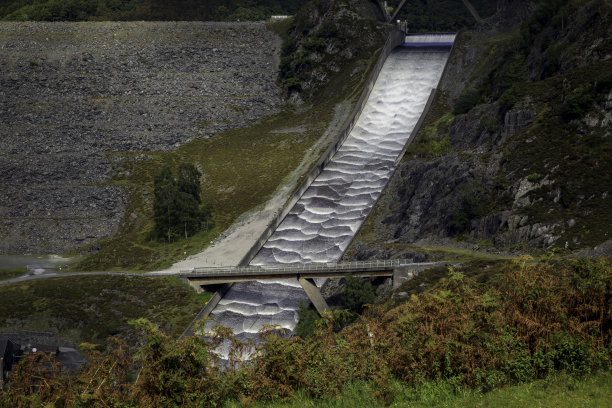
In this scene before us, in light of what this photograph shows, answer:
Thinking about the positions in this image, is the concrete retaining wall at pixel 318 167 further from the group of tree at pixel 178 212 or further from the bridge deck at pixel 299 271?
the group of tree at pixel 178 212

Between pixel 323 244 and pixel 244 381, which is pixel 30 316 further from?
pixel 244 381

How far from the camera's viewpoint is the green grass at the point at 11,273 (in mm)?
75650

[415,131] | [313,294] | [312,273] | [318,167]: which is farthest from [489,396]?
[415,131]

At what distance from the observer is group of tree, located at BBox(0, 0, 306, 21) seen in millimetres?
154750

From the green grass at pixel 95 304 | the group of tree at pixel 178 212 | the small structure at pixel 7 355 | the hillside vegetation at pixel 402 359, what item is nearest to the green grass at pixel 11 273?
the green grass at pixel 95 304

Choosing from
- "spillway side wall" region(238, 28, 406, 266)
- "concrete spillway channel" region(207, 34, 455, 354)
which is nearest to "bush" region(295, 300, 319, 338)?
"concrete spillway channel" region(207, 34, 455, 354)

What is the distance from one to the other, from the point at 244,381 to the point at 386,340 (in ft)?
21.3

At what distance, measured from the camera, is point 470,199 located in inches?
2749

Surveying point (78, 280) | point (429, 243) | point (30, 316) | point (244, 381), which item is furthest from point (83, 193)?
point (244, 381)

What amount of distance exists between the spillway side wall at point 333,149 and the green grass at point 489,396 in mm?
45254

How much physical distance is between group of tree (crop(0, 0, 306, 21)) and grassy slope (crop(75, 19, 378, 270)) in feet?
160

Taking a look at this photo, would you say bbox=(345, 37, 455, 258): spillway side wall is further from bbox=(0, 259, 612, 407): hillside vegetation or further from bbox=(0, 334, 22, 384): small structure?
bbox=(0, 259, 612, 407): hillside vegetation

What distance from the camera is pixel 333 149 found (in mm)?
95875

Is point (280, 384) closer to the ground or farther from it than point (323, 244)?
farther from it
